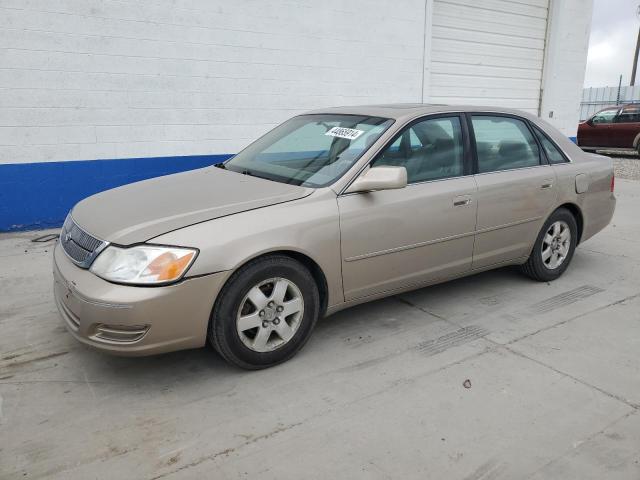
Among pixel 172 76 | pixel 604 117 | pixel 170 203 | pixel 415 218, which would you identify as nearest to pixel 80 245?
pixel 170 203

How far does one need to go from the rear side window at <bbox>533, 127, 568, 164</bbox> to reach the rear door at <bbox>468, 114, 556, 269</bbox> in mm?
80

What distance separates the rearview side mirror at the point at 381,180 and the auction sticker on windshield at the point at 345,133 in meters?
0.44

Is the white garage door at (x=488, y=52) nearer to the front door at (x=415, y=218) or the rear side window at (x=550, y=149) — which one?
the rear side window at (x=550, y=149)

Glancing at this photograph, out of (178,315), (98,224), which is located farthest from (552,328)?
(98,224)

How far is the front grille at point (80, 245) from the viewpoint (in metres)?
2.93

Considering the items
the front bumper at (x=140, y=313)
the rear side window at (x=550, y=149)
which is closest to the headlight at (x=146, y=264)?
the front bumper at (x=140, y=313)

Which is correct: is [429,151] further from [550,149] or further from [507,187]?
[550,149]

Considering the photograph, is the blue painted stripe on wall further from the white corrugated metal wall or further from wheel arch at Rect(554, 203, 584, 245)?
wheel arch at Rect(554, 203, 584, 245)

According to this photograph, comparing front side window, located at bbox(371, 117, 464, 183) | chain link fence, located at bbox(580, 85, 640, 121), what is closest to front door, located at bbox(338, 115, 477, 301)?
front side window, located at bbox(371, 117, 464, 183)

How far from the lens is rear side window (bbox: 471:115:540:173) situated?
4.14m

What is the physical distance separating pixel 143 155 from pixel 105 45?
1367 millimetres

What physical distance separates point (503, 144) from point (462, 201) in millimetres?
804

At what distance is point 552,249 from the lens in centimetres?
470

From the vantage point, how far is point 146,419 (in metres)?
2.73
